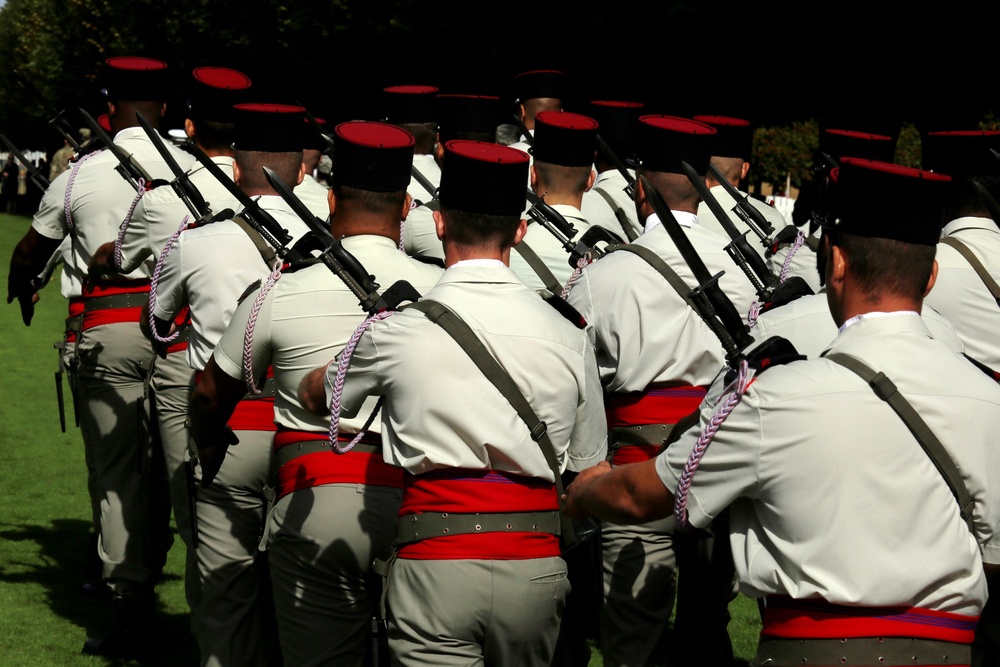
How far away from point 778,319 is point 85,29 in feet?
139

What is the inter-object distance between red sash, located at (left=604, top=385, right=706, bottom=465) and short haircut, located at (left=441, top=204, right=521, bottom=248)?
157 centimetres

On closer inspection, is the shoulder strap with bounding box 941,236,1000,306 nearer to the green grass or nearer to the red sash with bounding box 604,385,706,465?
the red sash with bounding box 604,385,706,465

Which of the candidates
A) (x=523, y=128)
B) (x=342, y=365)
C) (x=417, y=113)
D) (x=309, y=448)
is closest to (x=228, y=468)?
(x=309, y=448)

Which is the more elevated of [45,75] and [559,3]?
[559,3]

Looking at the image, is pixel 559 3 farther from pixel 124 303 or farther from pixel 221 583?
pixel 221 583

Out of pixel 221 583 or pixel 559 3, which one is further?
pixel 559 3

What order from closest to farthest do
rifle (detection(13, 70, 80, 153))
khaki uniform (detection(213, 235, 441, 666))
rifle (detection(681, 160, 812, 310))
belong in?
khaki uniform (detection(213, 235, 441, 666)) → rifle (detection(681, 160, 812, 310)) → rifle (detection(13, 70, 80, 153))

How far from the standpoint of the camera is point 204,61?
120 ft

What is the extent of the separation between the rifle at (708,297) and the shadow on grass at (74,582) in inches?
160

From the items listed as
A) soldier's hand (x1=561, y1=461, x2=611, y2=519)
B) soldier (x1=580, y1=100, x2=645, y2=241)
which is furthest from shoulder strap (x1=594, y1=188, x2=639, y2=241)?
soldier's hand (x1=561, y1=461, x2=611, y2=519)

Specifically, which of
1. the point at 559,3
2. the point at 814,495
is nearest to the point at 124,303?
the point at 814,495

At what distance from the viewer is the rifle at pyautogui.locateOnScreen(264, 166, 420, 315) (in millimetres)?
4168

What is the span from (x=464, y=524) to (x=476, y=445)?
232mm

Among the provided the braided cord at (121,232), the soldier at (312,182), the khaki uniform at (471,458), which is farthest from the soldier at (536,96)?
the khaki uniform at (471,458)
